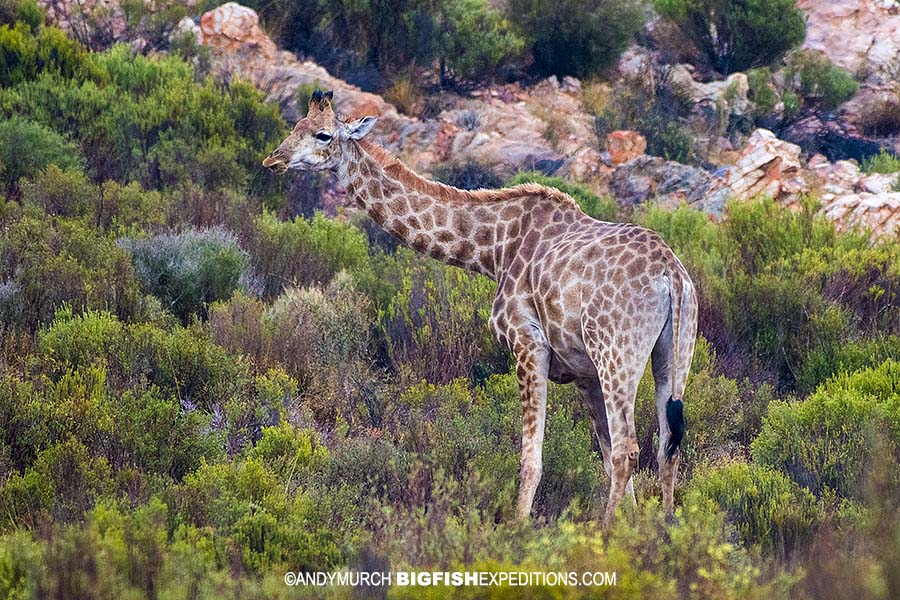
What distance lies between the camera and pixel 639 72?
23.0 meters

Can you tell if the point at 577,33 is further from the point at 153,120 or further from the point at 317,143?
the point at 317,143

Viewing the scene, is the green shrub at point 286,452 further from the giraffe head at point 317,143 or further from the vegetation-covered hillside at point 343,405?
the giraffe head at point 317,143

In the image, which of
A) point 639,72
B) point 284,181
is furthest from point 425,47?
point 284,181

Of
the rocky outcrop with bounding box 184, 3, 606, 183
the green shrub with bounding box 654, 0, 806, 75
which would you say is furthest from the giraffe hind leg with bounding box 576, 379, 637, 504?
the green shrub with bounding box 654, 0, 806, 75

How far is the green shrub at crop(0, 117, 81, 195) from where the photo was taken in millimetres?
14508

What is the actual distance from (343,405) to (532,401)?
108 inches

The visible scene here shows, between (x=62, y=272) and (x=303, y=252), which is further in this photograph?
(x=303, y=252)

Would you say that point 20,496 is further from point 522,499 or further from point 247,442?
point 522,499


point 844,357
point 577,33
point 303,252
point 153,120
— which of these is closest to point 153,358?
point 303,252

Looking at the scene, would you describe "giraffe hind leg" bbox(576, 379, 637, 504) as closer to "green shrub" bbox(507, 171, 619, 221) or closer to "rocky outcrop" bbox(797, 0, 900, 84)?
"green shrub" bbox(507, 171, 619, 221)

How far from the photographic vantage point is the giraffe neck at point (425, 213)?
7.94m

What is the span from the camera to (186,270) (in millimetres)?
11656

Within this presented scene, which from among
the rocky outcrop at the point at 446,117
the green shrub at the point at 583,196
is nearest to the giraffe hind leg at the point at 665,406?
the green shrub at the point at 583,196

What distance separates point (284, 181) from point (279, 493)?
10527 millimetres
